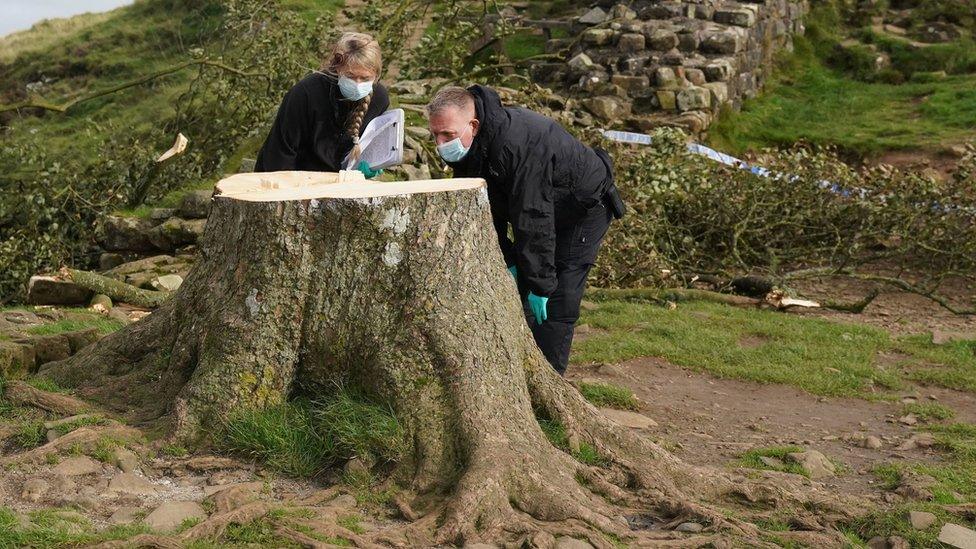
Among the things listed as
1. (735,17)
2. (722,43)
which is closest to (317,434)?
(722,43)

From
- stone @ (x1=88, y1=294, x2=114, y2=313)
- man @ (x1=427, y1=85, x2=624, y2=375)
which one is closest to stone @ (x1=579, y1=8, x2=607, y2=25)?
stone @ (x1=88, y1=294, x2=114, y2=313)

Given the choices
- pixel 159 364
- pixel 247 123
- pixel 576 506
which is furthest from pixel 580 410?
pixel 247 123

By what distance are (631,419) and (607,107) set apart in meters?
8.46

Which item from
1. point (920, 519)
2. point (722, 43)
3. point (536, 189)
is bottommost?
point (920, 519)

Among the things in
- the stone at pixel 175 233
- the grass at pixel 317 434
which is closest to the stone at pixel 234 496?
the grass at pixel 317 434

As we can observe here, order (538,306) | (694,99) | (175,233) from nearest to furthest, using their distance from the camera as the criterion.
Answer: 1. (538,306)
2. (175,233)
3. (694,99)

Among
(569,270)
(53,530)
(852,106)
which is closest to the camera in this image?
(53,530)

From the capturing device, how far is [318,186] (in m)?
5.05

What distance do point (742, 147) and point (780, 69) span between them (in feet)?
12.2

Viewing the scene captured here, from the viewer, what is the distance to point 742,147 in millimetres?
14836

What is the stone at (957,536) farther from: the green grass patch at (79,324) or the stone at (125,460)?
the green grass patch at (79,324)

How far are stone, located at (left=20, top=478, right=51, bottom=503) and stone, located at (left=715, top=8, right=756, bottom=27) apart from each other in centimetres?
1400

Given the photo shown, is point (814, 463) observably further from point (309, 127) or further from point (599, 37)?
point (599, 37)

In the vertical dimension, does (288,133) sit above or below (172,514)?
above
